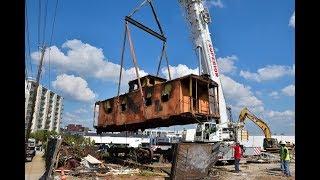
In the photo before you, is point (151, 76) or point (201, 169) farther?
point (151, 76)

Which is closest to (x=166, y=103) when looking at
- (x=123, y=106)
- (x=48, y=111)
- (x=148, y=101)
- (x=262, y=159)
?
(x=148, y=101)

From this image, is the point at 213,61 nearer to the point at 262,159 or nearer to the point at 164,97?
the point at 262,159

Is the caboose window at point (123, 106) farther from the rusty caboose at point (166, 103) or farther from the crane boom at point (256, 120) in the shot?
the crane boom at point (256, 120)

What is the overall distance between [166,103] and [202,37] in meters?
11.0

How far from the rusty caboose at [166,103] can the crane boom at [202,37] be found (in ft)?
24.6

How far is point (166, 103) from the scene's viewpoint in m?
17.6

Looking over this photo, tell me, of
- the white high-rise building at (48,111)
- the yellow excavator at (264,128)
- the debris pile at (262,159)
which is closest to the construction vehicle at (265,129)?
the yellow excavator at (264,128)

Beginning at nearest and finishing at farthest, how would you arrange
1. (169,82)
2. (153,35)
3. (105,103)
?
(169,82) < (153,35) < (105,103)

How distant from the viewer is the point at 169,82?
1759 centimetres
